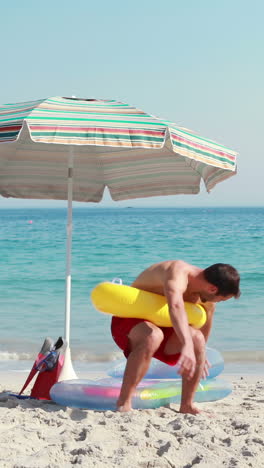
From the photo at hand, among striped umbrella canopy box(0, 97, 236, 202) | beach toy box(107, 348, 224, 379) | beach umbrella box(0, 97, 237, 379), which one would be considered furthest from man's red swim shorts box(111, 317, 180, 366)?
striped umbrella canopy box(0, 97, 236, 202)

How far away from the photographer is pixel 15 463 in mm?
3369

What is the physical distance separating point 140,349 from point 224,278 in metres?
0.65

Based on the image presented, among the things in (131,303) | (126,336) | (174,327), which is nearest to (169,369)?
(126,336)

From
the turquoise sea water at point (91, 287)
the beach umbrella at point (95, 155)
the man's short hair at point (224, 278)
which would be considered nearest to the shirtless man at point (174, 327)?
the man's short hair at point (224, 278)

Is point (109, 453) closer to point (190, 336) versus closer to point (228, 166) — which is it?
point (190, 336)

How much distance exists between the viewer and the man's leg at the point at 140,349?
4.14 metres

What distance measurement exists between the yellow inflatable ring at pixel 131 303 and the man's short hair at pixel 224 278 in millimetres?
342

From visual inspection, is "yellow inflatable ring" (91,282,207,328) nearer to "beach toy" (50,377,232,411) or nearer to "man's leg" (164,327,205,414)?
"man's leg" (164,327,205,414)

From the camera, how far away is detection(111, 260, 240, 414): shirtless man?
13.2 ft

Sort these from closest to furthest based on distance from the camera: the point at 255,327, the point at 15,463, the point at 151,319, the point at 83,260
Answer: the point at 15,463
the point at 151,319
the point at 255,327
the point at 83,260

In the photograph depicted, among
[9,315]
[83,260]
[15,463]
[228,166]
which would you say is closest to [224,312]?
[9,315]

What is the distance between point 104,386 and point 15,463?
119cm

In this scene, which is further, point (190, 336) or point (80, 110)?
point (80, 110)

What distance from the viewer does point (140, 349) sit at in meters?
4.14
